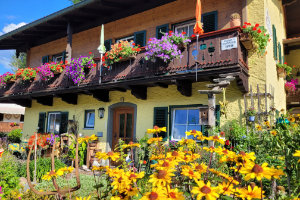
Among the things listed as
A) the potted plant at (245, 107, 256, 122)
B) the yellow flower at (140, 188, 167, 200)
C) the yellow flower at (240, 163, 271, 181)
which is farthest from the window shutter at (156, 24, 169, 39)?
the yellow flower at (140, 188, 167, 200)

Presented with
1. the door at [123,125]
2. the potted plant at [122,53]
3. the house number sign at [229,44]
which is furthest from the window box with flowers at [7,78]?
the house number sign at [229,44]

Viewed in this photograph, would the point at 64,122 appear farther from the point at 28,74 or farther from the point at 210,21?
the point at 210,21

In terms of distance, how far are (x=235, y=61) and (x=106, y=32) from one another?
6601 mm

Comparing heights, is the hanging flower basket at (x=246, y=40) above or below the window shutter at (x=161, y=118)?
above

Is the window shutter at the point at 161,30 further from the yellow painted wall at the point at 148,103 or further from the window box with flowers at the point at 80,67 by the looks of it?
the window box with flowers at the point at 80,67

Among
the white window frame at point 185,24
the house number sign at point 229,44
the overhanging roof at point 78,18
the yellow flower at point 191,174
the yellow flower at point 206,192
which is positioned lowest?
the yellow flower at point 206,192

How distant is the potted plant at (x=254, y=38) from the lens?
21.4ft

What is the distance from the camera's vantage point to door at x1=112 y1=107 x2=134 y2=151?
9.53 metres

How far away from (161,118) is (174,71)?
1909mm

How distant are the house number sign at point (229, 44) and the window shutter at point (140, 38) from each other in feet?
12.0

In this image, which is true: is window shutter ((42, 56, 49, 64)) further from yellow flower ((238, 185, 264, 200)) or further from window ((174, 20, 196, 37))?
yellow flower ((238, 185, 264, 200))

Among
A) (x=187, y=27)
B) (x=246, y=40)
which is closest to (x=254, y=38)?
(x=246, y=40)

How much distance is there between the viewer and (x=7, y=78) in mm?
12602

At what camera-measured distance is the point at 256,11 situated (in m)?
7.55
